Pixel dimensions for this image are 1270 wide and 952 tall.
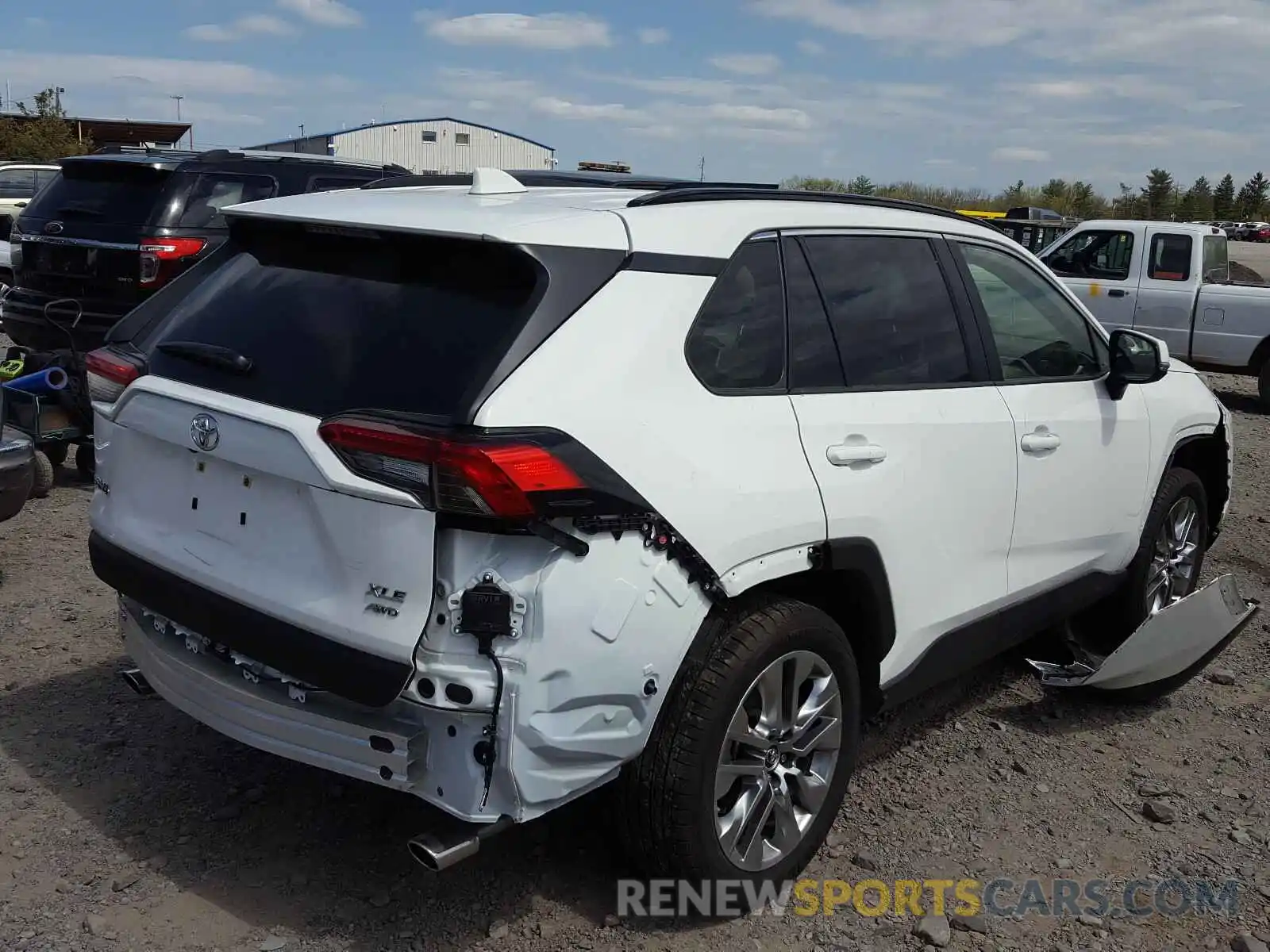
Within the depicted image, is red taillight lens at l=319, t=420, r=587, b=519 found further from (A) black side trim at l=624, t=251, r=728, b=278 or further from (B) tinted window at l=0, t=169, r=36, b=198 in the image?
(B) tinted window at l=0, t=169, r=36, b=198

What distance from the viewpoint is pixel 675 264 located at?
2.85 m

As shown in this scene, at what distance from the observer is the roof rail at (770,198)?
302cm

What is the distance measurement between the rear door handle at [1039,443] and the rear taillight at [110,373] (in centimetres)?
272

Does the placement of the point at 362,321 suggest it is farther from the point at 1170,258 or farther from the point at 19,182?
the point at 19,182

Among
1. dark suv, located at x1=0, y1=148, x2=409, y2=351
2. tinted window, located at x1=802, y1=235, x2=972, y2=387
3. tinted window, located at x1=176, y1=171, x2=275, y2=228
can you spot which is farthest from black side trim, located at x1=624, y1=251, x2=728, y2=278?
tinted window, located at x1=176, y1=171, x2=275, y2=228

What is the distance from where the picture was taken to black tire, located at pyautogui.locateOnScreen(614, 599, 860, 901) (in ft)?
9.11

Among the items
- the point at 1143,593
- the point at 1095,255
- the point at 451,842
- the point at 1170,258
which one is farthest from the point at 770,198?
the point at 1095,255

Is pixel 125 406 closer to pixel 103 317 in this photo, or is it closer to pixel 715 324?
pixel 715 324

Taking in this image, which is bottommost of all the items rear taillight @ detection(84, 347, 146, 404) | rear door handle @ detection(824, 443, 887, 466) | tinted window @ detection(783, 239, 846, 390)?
rear door handle @ detection(824, 443, 887, 466)

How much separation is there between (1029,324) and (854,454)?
140cm

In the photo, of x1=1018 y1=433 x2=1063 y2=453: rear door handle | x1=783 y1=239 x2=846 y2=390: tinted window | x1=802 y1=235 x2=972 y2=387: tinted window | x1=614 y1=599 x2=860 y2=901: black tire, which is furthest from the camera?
x1=1018 y1=433 x2=1063 y2=453: rear door handle

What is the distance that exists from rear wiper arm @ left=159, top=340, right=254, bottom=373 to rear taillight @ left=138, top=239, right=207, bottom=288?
506 cm

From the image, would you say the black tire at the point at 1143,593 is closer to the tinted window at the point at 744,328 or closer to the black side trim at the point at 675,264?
the tinted window at the point at 744,328

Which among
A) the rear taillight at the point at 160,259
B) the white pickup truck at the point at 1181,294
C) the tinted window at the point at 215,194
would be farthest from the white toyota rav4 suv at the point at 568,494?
the white pickup truck at the point at 1181,294
